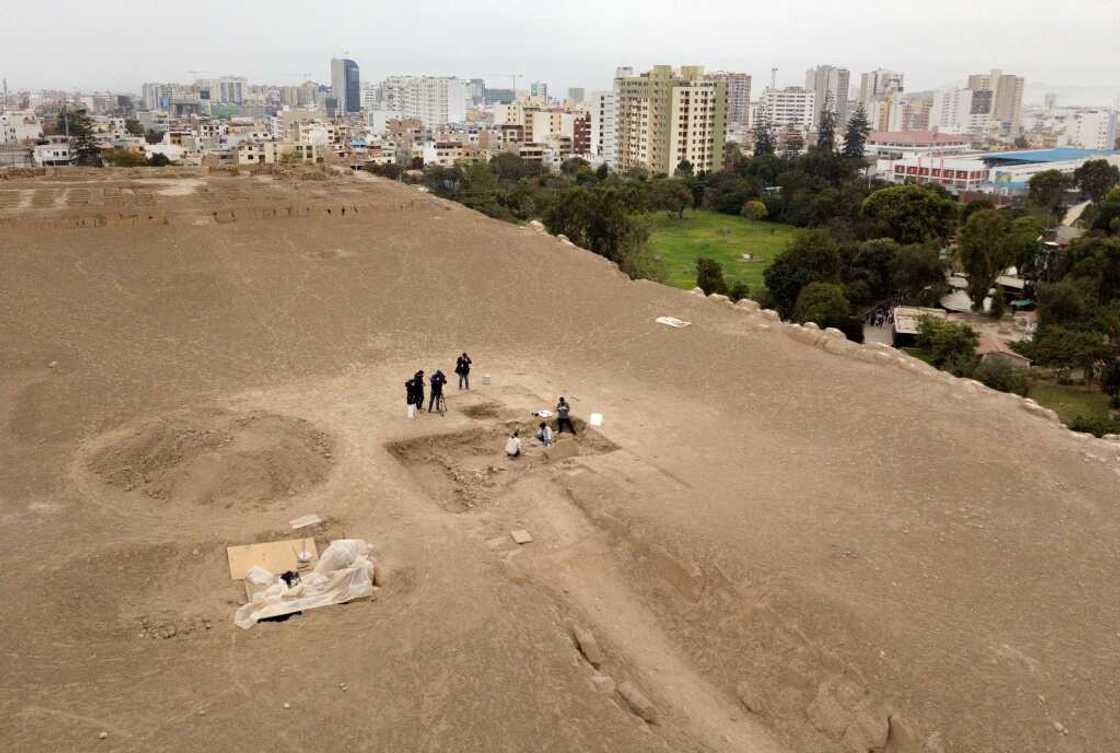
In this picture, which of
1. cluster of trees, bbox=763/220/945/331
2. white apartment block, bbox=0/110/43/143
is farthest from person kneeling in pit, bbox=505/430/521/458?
white apartment block, bbox=0/110/43/143

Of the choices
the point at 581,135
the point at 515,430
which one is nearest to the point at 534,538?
the point at 515,430

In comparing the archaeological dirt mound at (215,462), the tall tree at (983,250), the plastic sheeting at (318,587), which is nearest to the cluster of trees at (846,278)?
the tall tree at (983,250)

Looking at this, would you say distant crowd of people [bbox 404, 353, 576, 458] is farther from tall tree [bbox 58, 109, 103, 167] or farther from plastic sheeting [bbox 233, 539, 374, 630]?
tall tree [bbox 58, 109, 103, 167]

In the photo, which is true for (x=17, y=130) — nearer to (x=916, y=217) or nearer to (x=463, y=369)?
(x=916, y=217)

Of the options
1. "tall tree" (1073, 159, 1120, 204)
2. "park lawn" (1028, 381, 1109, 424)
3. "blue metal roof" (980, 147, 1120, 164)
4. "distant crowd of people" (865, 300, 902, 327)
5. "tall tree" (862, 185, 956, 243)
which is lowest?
"park lawn" (1028, 381, 1109, 424)

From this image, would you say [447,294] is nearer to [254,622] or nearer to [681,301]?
[681,301]

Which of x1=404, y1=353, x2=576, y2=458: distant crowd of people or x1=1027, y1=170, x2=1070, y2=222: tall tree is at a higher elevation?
x1=1027, y1=170, x2=1070, y2=222: tall tree

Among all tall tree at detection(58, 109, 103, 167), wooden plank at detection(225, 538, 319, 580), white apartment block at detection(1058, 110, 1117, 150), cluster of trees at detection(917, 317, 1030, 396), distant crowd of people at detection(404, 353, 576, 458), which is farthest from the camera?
white apartment block at detection(1058, 110, 1117, 150)

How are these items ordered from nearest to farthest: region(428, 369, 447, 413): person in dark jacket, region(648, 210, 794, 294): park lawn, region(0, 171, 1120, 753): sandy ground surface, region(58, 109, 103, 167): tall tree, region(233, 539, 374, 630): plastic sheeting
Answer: region(0, 171, 1120, 753): sandy ground surface → region(233, 539, 374, 630): plastic sheeting → region(428, 369, 447, 413): person in dark jacket → region(648, 210, 794, 294): park lawn → region(58, 109, 103, 167): tall tree
